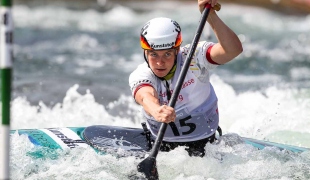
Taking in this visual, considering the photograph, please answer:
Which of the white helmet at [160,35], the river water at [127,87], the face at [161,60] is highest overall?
the white helmet at [160,35]

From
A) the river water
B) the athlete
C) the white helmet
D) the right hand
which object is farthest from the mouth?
the river water

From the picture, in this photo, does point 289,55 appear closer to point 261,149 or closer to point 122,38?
point 122,38

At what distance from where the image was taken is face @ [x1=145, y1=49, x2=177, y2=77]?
14.9 feet

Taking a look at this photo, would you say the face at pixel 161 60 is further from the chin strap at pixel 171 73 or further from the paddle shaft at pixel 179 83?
the paddle shaft at pixel 179 83

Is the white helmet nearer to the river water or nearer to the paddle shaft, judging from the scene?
the paddle shaft

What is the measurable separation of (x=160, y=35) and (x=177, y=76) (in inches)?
14.2

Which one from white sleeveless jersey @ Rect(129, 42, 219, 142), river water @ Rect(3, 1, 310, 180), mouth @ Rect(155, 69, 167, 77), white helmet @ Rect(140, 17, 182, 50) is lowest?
river water @ Rect(3, 1, 310, 180)

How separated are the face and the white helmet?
0.13 feet

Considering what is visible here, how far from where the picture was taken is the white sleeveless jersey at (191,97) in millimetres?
4633

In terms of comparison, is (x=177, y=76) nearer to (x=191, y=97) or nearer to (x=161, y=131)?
(x=191, y=97)

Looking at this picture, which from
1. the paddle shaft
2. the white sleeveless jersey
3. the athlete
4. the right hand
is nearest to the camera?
the right hand

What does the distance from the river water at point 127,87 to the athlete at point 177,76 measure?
6.3 inches

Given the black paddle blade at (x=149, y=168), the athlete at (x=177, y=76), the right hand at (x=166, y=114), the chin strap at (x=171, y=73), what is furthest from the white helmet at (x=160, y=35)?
the black paddle blade at (x=149, y=168)

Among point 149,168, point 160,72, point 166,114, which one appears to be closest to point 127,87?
point 160,72
